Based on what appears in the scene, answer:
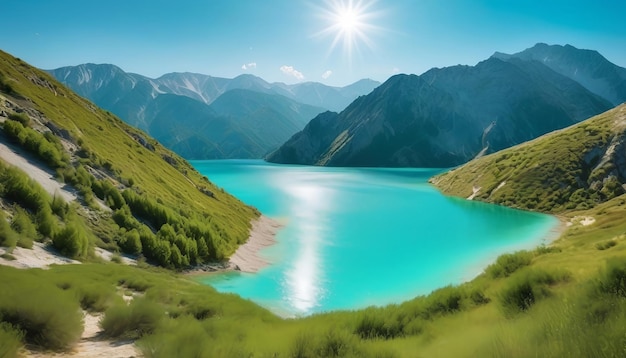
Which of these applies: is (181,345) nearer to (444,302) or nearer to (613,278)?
(613,278)

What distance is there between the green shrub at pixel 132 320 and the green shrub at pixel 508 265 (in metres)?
14.0

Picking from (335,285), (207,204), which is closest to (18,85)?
(207,204)

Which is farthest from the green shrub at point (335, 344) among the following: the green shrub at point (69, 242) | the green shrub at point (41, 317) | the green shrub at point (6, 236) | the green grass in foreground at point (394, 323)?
the green shrub at point (69, 242)

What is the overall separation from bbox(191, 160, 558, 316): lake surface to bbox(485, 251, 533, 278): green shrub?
1682 centimetres

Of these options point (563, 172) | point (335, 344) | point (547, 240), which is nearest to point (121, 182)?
point (335, 344)

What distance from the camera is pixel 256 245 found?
52906 millimetres

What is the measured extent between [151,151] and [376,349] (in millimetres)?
68196

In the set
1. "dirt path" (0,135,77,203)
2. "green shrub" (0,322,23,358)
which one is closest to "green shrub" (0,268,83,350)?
"green shrub" (0,322,23,358)

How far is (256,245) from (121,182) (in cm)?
1976

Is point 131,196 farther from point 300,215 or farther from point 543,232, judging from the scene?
point 543,232

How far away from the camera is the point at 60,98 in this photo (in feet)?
197

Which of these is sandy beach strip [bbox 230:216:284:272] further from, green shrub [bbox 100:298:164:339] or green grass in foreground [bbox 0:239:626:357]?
green shrub [bbox 100:298:164:339]

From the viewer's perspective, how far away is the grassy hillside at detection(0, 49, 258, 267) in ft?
113

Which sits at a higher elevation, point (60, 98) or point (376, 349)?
point (60, 98)
